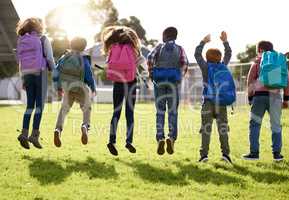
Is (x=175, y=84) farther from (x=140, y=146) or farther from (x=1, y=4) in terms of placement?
(x=1, y=4)

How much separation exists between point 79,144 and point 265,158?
419 cm

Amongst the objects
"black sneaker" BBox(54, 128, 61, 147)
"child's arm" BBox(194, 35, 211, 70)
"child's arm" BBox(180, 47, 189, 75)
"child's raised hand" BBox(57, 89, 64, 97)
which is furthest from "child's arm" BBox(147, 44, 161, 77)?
"black sneaker" BBox(54, 128, 61, 147)

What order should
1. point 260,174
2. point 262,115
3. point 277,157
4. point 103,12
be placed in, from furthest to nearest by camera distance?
1. point 103,12
2. point 277,157
3. point 262,115
4. point 260,174

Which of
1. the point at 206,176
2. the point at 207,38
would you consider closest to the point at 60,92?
the point at 207,38

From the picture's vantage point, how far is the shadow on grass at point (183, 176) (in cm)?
771

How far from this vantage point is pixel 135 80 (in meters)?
9.34

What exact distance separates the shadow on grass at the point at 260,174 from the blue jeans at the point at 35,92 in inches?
132

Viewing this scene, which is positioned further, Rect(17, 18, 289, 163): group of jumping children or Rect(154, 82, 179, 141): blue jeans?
Rect(154, 82, 179, 141): blue jeans

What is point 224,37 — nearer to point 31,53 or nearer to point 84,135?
point 84,135

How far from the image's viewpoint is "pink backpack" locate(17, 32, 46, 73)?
31.2 ft

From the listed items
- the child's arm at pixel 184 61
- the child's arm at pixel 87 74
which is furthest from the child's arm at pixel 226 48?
the child's arm at pixel 87 74

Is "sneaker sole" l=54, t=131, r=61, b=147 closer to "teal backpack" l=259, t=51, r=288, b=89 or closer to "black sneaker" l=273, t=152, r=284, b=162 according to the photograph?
"teal backpack" l=259, t=51, r=288, b=89

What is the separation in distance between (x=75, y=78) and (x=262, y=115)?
3.47 m

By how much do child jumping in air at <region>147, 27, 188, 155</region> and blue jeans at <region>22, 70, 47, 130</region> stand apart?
1.95 meters
